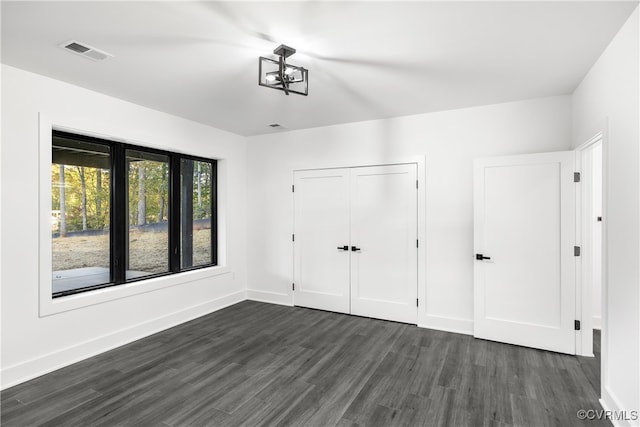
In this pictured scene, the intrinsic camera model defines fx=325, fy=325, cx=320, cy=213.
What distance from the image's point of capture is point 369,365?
314 cm

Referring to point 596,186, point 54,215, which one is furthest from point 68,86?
point 596,186

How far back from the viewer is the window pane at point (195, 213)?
471cm

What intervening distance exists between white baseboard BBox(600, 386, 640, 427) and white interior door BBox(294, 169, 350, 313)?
2870 millimetres

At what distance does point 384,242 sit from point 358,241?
1.24ft

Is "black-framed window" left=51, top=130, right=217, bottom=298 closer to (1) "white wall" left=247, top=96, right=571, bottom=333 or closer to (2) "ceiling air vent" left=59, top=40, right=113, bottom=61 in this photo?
(2) "ceiling air vent" left=59, top=40, right=113, bottom=61

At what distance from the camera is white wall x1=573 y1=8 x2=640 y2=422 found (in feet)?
6.57

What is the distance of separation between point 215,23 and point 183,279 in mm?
3316

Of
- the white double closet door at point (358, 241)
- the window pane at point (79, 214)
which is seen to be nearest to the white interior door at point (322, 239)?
the white double closet door at point (358, 241)

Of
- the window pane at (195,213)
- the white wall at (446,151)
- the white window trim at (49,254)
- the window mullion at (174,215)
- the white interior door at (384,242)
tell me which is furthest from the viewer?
the window pane at (195,213)

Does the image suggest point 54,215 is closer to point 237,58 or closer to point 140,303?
point 140,303

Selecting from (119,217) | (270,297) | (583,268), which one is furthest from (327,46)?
(270,297)

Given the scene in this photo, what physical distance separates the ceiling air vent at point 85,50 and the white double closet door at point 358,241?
2.94 m

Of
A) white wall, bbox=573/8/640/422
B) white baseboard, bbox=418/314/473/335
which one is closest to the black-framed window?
white baseboard, bbox=418/314/473/335

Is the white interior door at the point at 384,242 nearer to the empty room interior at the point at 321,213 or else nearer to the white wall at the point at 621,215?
the empty room interior at the point at 321,213
